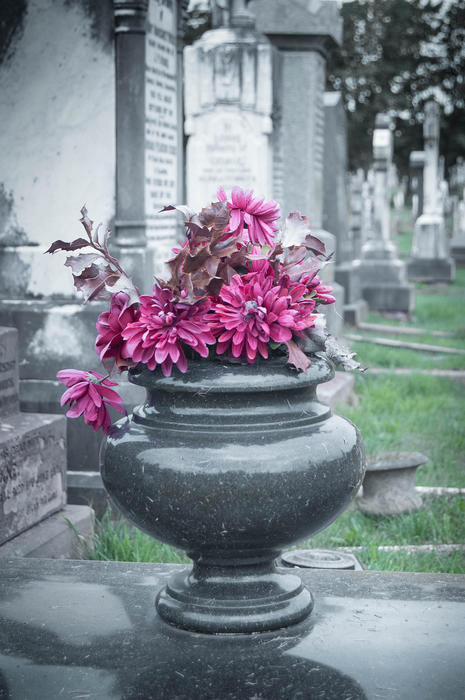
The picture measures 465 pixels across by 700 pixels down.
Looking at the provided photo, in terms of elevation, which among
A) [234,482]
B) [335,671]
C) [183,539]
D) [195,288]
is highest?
[195,288]

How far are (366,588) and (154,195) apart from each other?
2747 mm

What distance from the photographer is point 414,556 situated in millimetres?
3627

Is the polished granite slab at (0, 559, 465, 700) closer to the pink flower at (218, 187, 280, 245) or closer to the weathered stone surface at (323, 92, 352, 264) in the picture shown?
the pink flower at (218, 187, 280, 245)

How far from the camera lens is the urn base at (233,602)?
6.93 feet

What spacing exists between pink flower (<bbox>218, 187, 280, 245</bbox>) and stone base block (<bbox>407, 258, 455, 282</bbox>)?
52.1ft

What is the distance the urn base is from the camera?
2111mm

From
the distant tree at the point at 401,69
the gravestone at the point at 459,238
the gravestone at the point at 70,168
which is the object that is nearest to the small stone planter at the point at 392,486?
the gravestone at the point at 70,168

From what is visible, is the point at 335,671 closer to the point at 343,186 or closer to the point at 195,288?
the point at 195,288

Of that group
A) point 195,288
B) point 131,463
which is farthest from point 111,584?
point 195,288

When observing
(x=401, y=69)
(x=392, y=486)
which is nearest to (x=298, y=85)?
(x=392, y=486)

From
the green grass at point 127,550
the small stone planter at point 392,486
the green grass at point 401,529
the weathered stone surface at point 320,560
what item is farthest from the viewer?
the small stone planter at point 392,486

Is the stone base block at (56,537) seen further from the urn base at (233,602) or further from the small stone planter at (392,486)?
the small stone planter at (392,486)

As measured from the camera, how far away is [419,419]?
621cm

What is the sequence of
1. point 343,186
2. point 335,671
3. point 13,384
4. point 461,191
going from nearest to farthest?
point 335,671, point 13,384, point 343,186, point 461,191
